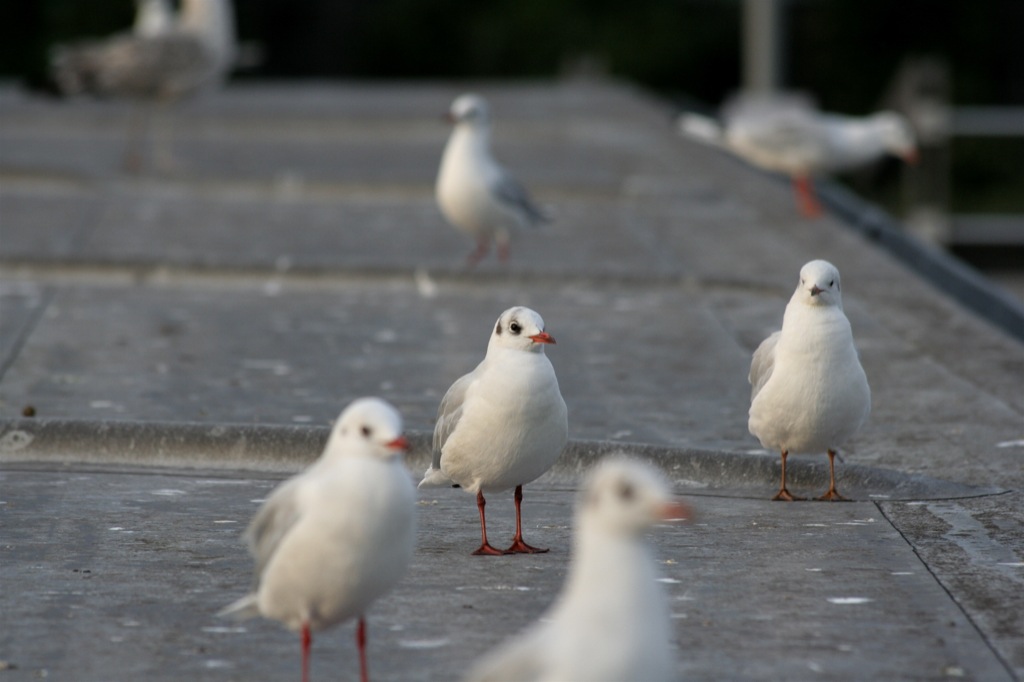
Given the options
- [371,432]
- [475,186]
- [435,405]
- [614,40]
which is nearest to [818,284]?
A: [435,405]

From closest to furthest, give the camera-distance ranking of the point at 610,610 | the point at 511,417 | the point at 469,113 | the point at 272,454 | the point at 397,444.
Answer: the point at 610,610 < the point at 397,444 < the point at 511,417 < the point at 272,454 < the point at 469,113

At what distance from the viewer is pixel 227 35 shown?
58.7ft

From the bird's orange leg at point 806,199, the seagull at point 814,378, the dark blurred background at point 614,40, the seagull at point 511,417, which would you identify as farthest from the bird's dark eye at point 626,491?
the dark blurred background at point 614,40

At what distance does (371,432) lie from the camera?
4.11 meters

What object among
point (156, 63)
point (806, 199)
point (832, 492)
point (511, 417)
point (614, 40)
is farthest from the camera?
point (614, 40)

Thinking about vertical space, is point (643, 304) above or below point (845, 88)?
above

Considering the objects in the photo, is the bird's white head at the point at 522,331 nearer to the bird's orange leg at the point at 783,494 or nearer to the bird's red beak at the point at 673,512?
the bird's orange leg at the point at 783,494

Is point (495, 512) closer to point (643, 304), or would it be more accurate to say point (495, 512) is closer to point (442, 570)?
point (442, 570)

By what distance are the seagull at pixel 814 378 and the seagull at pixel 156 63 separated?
11.3m

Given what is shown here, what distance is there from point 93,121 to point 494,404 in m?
18.5

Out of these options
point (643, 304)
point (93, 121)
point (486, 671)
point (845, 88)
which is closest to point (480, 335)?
point (643, 304)

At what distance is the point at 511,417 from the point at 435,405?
2296mm

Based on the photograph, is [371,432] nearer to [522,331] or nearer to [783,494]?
[522,331]

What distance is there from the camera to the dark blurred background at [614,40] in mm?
41969
